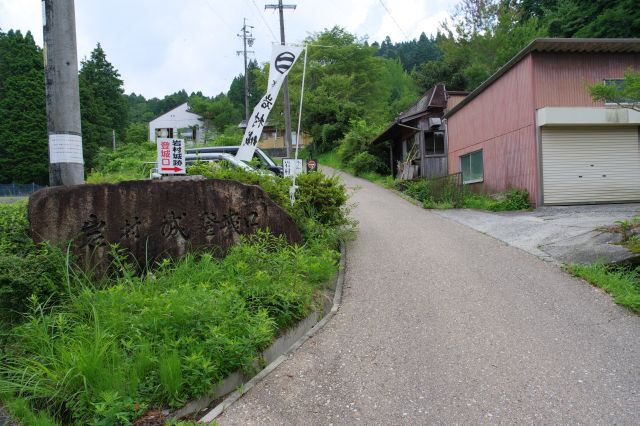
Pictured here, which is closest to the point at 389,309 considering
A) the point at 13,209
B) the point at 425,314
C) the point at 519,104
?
the point at 425,314

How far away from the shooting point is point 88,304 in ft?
13.8

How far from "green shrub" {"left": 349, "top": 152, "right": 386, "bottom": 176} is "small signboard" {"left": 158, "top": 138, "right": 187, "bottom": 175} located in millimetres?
21343

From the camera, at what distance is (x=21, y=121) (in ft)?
103

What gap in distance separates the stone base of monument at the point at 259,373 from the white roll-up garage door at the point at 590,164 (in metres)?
9.70

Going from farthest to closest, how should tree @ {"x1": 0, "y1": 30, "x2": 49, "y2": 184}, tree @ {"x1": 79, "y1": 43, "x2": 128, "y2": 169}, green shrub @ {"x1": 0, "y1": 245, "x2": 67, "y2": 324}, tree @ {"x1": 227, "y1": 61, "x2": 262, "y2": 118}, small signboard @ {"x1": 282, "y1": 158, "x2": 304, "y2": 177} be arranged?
tree @ {"x1": 227, "y1": 61, "x2": 262, "y2": 118}, tree @ {"x1": 79, "y1": 43, "x2": 128, "y2": 169}, tree @ {"x1": 0, "y1": 30, "x2": 49, "y2": 184}, small signboard @ {"x1": 282, "y1": 158, "x2": 304, "y2": 177}, green shrub @ {"x1": 0, "y1": 245, "x2": 67, "y2": 324}

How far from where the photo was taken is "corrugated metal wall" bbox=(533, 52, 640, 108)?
13.0 m

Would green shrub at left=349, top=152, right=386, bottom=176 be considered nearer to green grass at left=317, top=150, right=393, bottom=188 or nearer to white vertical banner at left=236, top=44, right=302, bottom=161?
green grass at left=317, top=150, right=393, bottom=188

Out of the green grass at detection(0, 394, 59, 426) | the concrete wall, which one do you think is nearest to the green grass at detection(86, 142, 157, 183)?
the green grass at detection(0, 394, 59, 426)

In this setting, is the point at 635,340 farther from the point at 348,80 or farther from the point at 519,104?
the point at 348,80

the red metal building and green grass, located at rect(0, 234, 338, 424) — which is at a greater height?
the red metal building

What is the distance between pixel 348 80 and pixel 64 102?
32.3 m

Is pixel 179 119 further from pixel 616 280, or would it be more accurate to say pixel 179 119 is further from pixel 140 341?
pixel 140 341

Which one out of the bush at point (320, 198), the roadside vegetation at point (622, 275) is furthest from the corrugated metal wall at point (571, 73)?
the bush at point (320, 198)

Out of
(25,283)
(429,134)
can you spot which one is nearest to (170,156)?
(25,283)
